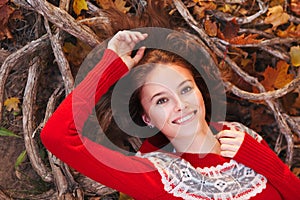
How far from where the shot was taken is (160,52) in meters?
1.36

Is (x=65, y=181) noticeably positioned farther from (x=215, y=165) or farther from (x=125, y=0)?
(x=125, y=0)

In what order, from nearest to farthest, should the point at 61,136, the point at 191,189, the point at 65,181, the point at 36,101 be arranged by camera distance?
1. the point at 61,136
2. the point at 191,189
3. the point at 65,181
4. the point at 36,101

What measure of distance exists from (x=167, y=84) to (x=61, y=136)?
0.97ft

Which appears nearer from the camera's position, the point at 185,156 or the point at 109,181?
the point at 109,181

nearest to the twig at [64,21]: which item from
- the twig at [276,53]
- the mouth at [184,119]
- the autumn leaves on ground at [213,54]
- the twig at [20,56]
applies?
the autumn leaves on ground at [213,54]

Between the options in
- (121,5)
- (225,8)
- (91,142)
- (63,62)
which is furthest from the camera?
(225,8)

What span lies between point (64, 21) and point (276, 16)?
2.42ft

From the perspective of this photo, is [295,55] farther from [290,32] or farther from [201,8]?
[201,8]

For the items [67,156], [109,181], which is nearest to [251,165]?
[109,181]

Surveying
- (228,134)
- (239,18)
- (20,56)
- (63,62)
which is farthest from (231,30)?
(20,56)

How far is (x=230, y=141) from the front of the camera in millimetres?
1413

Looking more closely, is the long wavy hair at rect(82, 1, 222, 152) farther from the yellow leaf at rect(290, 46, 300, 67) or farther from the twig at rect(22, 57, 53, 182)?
the yellow leaf at rect(290, 46, 300, 67)

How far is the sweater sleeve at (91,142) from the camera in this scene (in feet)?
4.08

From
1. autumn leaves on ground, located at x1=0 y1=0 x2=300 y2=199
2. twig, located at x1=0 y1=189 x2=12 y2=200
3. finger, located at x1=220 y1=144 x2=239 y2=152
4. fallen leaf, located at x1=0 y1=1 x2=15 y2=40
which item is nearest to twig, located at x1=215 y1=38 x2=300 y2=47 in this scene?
autumn leaves on ground, located at x1=0 y1=0 x2=300 y2=199
